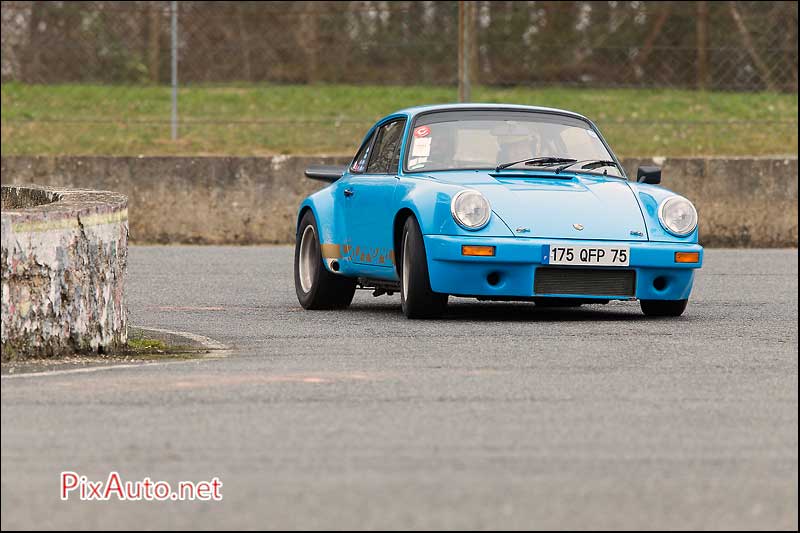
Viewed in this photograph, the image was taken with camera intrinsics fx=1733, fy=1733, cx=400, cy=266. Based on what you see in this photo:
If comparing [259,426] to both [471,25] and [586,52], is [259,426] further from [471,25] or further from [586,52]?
[586,52]

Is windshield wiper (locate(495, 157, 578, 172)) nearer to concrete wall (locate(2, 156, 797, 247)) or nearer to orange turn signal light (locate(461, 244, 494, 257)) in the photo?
orange turn signal light (locate(461, 244, 494, 257))

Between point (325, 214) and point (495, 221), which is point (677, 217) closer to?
point (495, 221)

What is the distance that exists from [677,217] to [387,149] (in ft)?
6.83

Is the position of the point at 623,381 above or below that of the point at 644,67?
below

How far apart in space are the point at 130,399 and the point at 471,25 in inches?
505

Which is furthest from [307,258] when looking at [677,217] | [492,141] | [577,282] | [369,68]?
[369,68]

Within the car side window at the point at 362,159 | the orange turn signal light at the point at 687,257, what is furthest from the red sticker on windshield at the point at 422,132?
the orange turn signal light at the point at 687,257

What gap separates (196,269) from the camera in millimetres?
14273

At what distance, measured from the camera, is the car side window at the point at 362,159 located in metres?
11.4

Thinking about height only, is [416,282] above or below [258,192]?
below

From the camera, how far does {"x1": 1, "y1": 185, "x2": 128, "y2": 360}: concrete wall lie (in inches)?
306

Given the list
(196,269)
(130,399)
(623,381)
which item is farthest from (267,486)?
(196,269)

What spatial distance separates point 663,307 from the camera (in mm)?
10305

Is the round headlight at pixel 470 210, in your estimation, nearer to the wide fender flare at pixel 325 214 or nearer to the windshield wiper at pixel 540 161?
the windshield wiper at pixel 540 161
